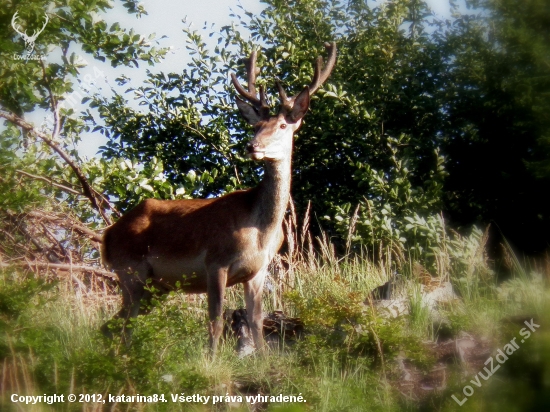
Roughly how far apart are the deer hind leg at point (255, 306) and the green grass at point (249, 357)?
0.31m

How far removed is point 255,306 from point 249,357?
0.92m

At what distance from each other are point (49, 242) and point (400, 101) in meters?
5.56

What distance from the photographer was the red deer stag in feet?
26.4

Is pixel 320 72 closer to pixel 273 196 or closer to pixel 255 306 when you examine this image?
pixel 273 196

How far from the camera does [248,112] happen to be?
367 inches

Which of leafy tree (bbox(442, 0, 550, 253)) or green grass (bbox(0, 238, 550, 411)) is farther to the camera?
leafy tree (bbox(442, 0, 550, 253))

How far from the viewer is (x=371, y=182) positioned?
1134 cm

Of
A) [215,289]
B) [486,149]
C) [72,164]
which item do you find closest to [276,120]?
[215,289]

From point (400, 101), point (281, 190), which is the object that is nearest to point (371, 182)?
point (400, 101)

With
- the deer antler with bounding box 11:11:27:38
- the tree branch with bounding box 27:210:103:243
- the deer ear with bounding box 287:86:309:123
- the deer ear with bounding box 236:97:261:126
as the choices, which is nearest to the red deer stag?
the deer ear with bounding box 287:86:309:123

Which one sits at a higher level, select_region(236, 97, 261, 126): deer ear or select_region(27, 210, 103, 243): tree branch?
select_region(236, 97, 261, 126): deer ear

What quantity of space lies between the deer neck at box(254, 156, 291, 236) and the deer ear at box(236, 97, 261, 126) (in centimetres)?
84

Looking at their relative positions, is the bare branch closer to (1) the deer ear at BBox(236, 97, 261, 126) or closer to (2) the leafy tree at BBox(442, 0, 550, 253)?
(1) the deer ear at BBox(236, 97, 261, 126)

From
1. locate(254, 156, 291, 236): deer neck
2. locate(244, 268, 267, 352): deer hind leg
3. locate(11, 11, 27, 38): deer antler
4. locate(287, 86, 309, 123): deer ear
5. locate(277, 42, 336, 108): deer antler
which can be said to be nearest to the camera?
locate(244, 268, 267, 352): deer hind leg
